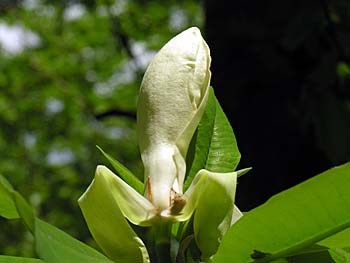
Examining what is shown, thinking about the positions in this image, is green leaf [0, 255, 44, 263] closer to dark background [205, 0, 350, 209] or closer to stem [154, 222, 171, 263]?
stem [154, 222, 171, 263]

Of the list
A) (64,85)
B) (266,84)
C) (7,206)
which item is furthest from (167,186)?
(64,85)

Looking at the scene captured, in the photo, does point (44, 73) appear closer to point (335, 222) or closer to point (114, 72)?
point (114, 72)

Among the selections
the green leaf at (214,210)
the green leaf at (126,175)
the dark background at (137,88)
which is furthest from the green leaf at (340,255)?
the dark background at (137,88)

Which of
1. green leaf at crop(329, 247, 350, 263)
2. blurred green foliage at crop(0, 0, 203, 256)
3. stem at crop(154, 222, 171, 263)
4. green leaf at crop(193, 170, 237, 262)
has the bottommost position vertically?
blurred green foliage at crop(0, 0, 203, 256)

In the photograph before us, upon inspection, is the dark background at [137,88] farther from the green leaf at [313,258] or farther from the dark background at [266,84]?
the green leaf at [313,258]

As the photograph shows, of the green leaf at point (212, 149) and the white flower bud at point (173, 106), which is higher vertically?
the white flower bud at point (173, 106)

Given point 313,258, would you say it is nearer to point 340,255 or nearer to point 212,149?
point 340,255

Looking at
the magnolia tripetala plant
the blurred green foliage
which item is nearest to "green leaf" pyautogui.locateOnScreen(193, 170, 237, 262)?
the magnolia tripetala plant

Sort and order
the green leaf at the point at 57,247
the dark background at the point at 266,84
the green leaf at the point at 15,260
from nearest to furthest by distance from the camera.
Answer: the green leaf at the point at 57,247 < the green leaf at the point at 15,260 < the dark background at the point at 266,84
